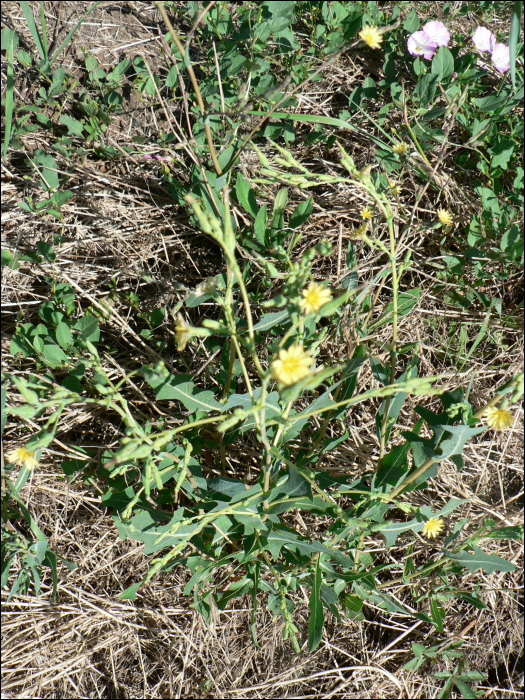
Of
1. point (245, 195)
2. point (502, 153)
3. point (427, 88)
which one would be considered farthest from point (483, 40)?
point (245, 195)

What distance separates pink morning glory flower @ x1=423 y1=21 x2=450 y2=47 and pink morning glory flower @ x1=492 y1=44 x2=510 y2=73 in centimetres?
27

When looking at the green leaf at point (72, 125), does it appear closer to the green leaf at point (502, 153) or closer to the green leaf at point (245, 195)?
the green leaf at point (245, 195)

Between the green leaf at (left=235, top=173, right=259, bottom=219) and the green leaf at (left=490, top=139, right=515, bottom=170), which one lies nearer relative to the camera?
the green leaf at (left=235, top=173, right=259, bottom=219)

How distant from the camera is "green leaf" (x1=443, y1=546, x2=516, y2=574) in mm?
1865

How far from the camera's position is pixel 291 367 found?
1318mm

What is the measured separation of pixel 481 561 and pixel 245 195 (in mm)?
1706

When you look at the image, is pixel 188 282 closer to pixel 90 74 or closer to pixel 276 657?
pixel 90 74

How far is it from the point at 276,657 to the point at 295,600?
0.28 meters

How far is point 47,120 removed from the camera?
8.07ft

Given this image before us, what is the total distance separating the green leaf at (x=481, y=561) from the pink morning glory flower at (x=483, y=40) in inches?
99.4

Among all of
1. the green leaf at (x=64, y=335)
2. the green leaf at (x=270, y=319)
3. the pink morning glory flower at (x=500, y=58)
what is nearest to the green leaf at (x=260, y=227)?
the green leaf at (x=270, y=319)

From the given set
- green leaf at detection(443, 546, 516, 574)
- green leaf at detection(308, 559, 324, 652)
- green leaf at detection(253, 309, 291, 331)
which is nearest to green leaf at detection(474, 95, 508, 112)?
green leaf at detection(253, 309, 291, 331)

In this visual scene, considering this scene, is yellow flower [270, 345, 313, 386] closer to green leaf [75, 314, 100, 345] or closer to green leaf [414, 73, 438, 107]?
green leaf [75, 314, 100, 345]

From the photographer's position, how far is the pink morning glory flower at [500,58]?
2.70m
